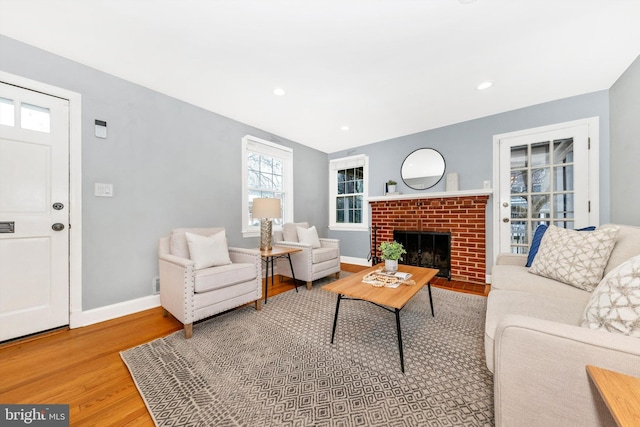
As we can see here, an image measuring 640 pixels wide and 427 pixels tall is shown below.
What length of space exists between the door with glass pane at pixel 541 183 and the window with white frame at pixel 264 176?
10.3 ft

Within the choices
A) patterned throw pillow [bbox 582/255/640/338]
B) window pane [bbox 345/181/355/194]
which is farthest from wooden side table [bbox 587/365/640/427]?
window pane [bbox 345/181/355/194]

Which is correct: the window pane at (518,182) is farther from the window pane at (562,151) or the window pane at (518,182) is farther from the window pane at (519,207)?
the window pane at (562,151)

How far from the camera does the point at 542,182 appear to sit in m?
2.95

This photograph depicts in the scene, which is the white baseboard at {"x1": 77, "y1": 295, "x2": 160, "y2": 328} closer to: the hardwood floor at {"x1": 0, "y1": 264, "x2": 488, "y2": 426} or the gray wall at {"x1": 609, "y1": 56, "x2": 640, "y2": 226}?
the hardwood floor at {"x1": 0, "y1": 264, "x2": 488, "y2": 426}

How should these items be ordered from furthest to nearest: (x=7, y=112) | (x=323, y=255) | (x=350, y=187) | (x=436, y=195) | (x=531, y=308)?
(x=350, y=187) → (x=436, y=195) → (x=323, y=255) → (x=7, y=112) → (x=531, y=308)

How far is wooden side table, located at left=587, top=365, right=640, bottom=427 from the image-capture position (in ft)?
1.57

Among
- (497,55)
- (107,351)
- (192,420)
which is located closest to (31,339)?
(107,351)

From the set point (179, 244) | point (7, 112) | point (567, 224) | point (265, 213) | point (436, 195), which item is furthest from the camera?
point (436, 195)

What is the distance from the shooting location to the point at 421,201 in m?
3.71

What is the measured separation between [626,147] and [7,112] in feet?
17.5

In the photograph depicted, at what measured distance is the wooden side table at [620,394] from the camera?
1.57 ft

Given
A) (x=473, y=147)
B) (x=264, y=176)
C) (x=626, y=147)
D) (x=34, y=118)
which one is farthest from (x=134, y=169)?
(x=626, y=147)

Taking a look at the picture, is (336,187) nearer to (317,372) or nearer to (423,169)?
(423,169)

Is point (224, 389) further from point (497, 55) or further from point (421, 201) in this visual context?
point (421, 201)
